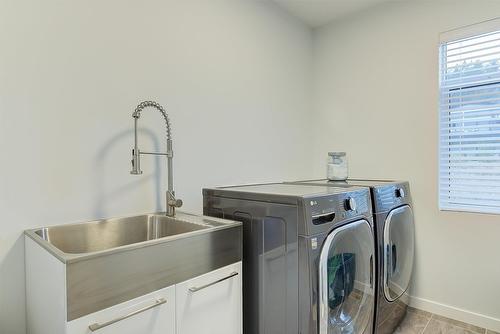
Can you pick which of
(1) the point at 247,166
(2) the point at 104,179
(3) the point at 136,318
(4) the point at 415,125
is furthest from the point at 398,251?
(2) the point at 104,179

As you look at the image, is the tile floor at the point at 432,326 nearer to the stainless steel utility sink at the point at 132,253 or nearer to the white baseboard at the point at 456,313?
the white baseboard at the point at 456,313

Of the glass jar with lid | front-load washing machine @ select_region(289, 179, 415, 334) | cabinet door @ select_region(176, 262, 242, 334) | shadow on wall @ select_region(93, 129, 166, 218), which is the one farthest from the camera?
the glass jar with lid

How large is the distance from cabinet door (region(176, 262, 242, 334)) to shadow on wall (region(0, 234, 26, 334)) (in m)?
0.71

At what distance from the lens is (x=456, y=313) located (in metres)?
2.14

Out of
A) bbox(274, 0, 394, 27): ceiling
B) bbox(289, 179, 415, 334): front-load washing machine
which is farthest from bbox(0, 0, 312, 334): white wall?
bbox(289, 179, 415, 334): front-load washing machine

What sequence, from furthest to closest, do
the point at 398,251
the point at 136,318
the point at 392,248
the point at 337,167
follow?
the point at 337,167
the point at 398,251
the point at 392,248
the point at 136,318

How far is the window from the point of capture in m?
2.01

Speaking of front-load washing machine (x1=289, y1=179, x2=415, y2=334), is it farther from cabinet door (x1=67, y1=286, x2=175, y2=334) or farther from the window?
cabinet door (x1=67, y1=286, x2=175, y2=334)

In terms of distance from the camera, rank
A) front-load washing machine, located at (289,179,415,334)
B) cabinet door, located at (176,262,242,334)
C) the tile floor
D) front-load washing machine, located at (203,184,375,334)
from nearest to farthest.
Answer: cabinet door, located at (176,262,242,334)
front-load washing machine, located at (203,184,375,334)
front-load washing machine, located at (289,179,415,334)
the tile floor

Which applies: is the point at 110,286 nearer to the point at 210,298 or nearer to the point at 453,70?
the point at 210,298

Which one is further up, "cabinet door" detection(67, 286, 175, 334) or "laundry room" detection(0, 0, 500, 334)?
"laundry room" detection(0, 0, 500, 334)

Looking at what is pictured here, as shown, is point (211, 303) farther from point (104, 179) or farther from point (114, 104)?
point (114, 104)

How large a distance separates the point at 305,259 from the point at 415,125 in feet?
5.57

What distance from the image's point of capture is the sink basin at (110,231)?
132cm
